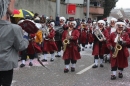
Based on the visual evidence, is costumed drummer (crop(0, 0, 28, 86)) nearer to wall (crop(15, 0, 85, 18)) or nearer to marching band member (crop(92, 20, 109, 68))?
marching band member (crop(92, 20, 109, 68))

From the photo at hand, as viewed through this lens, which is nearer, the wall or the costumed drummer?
the costumed drummer

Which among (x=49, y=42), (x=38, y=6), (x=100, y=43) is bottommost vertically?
(x=49, y=42)

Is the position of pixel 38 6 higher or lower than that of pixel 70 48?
higher

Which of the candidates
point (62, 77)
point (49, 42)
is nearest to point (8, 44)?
point (62, 77)

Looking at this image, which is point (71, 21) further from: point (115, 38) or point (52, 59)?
point (52, 59)

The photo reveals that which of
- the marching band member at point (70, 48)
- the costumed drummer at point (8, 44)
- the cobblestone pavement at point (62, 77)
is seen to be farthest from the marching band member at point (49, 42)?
the costumed drummer at point (8, 44)

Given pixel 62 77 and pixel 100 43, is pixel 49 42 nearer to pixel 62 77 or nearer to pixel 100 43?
pixel 100 43

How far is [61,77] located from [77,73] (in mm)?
854

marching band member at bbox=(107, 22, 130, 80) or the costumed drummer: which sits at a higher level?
the costumed drummer

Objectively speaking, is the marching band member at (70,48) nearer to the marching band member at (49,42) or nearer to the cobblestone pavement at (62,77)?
the cobblestone pavement at (62,77)

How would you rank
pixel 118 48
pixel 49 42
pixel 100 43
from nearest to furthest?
pixel 118 48
pixel 100 43
pixel 49 42

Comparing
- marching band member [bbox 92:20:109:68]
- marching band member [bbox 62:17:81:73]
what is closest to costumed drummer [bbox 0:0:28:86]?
marching band member [bbox 62:17:81:73]

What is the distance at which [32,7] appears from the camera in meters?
22.5

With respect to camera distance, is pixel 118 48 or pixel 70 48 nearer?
pixel 118 48
